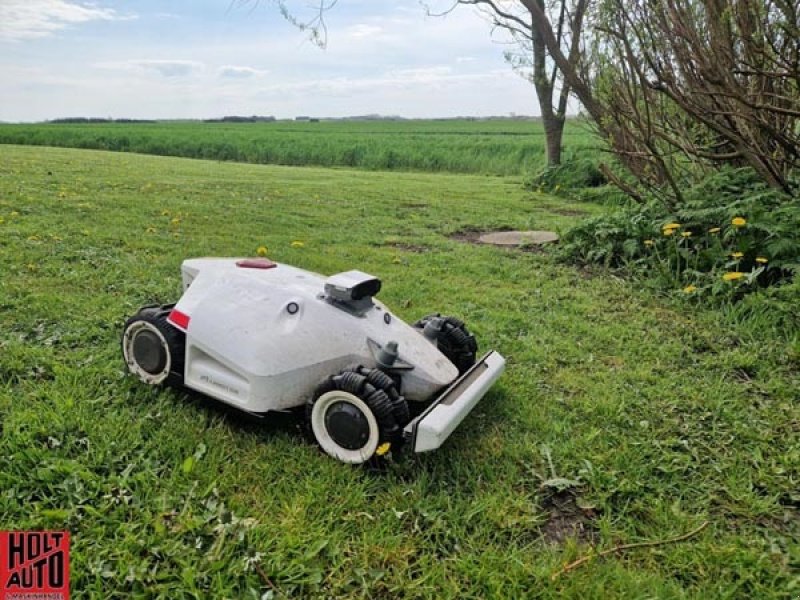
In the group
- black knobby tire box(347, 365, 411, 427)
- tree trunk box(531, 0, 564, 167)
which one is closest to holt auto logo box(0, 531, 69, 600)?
black knobby tire box(347, 365, 411, 427)

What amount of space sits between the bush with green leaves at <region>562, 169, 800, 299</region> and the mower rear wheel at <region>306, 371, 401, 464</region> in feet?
9.01

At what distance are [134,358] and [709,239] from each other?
12.8 ft

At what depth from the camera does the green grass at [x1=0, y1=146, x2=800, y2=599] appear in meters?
1.60

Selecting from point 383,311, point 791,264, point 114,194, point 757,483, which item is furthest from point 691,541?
Answer: point 114,194

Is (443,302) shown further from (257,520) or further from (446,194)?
(446,194)

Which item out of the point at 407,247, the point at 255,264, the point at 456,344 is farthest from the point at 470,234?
the point at 255,264

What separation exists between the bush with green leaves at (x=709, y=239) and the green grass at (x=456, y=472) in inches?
16.9

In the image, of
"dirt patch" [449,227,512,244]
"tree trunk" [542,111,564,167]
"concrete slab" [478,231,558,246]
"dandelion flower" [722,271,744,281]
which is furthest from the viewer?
"tree trunk" [542,111,564,167]

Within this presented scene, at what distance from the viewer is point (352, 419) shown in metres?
1.93

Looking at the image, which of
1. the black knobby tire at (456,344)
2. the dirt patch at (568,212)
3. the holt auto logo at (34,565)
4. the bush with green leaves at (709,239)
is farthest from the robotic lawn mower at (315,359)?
the dirt patch at (568,212)

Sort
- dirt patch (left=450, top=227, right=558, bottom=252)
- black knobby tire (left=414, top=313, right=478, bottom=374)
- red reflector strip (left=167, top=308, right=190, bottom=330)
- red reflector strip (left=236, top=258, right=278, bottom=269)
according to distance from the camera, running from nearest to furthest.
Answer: red reflector strip (left=167, top=308, right=190, bottom=330) → red reflector strip (left=236, top=258, right=278, bottom=269) → black knobby tire (left=414, top=313, right=478, bottom=374) → dirt patch (left=450, top=227, right=558, bottom=252)

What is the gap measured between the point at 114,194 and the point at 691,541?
7.11 meters

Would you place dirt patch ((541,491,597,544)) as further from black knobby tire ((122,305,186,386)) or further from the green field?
the green field

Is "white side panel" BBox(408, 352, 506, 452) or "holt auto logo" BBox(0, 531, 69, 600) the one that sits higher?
"white side panel" BBox(408, 352, 506, 452)
